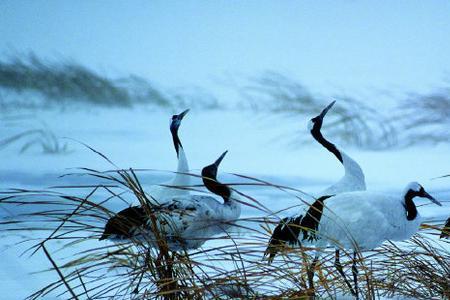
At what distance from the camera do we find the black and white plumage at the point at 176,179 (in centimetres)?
368

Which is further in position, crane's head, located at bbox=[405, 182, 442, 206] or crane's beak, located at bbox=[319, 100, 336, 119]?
crane's beak, located at bbox=[319, 100, 336, 119]

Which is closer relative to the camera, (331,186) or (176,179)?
(331,186)

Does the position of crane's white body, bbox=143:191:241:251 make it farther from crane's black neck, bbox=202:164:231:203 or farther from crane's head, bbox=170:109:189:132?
crane's head, bbox=170:109:189:132

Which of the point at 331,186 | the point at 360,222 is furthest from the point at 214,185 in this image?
the point at 360,222

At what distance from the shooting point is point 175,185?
3.44 m

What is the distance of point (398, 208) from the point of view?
10.9 feet

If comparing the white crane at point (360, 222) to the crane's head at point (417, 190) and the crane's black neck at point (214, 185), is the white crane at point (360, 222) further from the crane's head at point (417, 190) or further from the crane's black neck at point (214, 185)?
the crane's black neck at point (214, 185)

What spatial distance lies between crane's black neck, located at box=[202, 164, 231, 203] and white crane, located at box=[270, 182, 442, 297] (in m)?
0.50

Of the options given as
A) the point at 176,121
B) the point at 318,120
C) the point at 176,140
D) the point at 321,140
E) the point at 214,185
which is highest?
the point at 176,121

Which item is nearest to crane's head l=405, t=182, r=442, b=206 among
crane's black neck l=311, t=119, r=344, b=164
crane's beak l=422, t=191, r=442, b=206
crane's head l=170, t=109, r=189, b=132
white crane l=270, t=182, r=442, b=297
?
crane's beak l=422, t=191, r=442, b=206

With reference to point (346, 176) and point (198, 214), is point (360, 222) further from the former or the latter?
point (198, 214)

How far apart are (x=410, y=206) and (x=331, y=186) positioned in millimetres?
449

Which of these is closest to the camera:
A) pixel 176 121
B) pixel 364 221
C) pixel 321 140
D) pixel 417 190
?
pixel 364 221

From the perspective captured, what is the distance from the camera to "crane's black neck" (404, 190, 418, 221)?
334 cm
